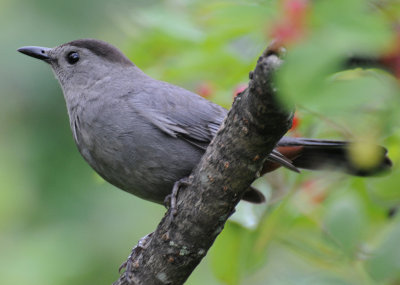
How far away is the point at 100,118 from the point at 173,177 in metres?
0.58

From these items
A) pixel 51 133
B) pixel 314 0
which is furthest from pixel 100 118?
pixel 51 133

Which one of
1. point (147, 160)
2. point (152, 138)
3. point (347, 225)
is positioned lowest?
point (347, 225)

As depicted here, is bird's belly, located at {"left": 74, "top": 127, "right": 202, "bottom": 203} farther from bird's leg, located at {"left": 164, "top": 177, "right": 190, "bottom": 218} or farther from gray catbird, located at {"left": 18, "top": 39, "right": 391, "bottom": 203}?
bird's leg, located at {"left": 164, "top": 177, "right": 190, "bottom": 218}

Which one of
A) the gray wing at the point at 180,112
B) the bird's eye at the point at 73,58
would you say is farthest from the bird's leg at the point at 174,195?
the bird's eye at the point at 73,58

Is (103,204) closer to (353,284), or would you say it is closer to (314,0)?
(353,284)

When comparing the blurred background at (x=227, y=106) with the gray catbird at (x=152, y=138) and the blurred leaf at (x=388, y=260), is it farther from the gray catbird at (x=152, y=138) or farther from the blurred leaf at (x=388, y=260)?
the gray catbird at (x=152, y=138)

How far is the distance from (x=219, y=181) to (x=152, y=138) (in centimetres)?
90

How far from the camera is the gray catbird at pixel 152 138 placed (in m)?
3.42

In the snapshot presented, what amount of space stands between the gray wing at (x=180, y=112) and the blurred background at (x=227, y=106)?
15 centimetres

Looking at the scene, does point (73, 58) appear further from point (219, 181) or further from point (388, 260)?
point (388, 260)

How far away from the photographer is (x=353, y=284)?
2.53 metres

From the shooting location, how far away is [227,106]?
11.6 ft

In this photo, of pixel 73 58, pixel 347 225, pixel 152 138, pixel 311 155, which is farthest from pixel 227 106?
pixel 73 58

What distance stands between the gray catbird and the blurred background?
136mm
